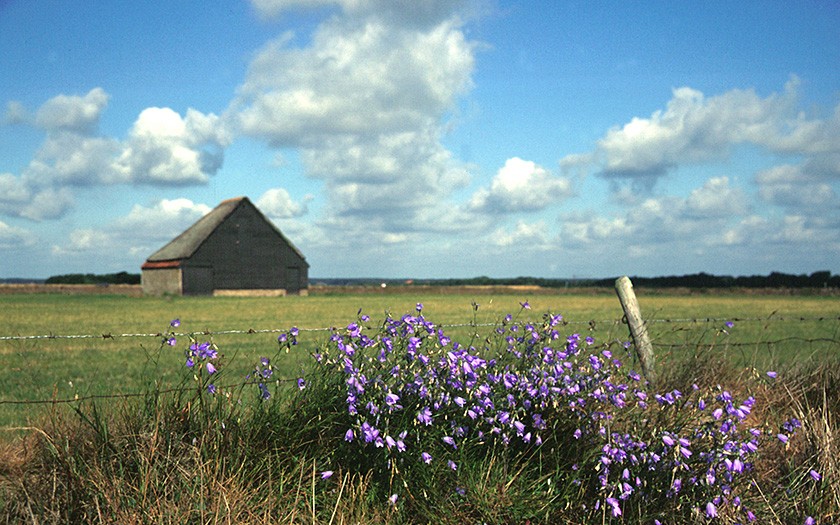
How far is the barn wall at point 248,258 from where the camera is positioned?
191 feet

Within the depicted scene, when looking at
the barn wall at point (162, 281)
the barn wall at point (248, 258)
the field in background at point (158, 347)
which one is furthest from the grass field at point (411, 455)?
the barn wall at point (162, 281)

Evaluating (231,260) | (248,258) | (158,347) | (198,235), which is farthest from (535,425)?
(198,235)

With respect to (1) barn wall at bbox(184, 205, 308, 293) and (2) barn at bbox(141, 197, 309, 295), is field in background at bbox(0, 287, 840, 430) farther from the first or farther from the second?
(1) barn wall at bbox(184, 205, 308, 293)

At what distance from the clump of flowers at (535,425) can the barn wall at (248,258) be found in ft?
184

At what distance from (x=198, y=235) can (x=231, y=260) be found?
3.88m

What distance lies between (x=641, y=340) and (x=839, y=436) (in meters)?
1.70

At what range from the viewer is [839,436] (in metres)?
5.33

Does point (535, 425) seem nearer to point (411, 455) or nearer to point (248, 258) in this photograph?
point (411, 455)

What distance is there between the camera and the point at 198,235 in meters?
59.6

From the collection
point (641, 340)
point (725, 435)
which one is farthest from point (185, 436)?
point (641, 340)

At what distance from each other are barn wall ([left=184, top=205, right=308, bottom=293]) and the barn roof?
36cm

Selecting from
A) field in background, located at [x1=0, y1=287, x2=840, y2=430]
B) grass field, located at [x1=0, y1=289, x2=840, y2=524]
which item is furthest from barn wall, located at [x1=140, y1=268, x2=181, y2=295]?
grass field, located at [x1=0, y1=289, x2=840, y2=524]

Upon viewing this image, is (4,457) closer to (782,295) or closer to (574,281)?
(782,295)

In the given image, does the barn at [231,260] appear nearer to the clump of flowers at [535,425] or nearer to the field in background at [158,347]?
the field in background at [158,347]
